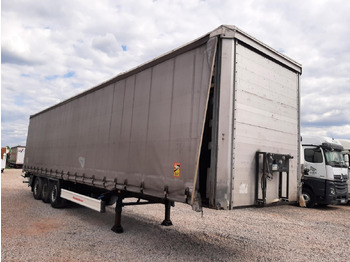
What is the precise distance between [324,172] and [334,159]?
26.7 inches

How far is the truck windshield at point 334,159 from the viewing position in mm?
10977

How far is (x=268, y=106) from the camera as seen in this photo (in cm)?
501

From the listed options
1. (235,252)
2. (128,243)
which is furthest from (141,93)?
(235,252)

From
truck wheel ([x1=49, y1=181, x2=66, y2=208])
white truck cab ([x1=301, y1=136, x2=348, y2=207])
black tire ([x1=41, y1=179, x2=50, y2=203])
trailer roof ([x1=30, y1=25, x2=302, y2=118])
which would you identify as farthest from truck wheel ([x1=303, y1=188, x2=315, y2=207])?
black tire ([x1=41, y1=179, x2=50, y2=203])

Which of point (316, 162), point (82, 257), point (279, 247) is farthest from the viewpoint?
point (316, 162)

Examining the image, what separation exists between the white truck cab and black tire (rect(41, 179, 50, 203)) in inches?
379

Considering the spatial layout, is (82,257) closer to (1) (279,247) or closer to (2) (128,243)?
(2) (128,243)

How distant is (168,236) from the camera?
20.8 feet

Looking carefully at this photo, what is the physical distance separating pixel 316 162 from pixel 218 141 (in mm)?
8702

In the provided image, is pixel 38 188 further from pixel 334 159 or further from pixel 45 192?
pixel 334 159

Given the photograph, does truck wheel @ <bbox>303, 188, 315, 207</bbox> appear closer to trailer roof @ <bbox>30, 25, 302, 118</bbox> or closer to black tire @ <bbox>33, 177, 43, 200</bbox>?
trailer roof @ <bbox>30, 25, 302, 118</bbox>

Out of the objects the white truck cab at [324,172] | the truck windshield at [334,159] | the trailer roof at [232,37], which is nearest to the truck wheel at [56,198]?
the trailer roof at [232,37]

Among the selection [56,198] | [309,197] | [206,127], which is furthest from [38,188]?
[309,197]

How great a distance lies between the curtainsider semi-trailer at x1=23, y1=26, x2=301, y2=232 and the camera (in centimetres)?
430
